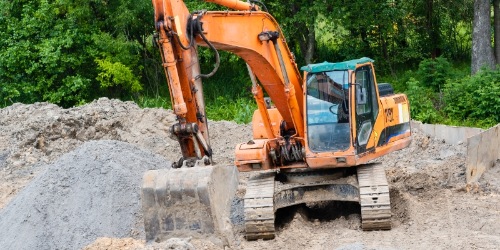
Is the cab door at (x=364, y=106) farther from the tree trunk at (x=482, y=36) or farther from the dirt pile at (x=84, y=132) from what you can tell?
the tree trunk at (x=482, y=36)

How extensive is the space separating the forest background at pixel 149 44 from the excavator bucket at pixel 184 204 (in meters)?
12.3

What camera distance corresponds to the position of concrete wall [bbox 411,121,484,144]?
15.4m

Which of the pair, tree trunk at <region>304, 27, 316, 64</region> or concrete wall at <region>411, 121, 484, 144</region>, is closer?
concrete wall at <region>411, 121, 484, 144</region>

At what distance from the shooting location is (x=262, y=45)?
31.1 ft

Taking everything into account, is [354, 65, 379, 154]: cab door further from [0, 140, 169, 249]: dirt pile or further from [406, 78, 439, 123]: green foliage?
[406, 78, 439, 123]: green foliage

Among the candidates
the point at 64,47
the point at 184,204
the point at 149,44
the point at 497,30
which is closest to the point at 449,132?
the point at 497,30

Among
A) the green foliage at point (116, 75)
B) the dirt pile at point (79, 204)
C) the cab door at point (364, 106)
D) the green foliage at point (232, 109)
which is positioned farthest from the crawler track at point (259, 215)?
the green foliage at point (116, 75)

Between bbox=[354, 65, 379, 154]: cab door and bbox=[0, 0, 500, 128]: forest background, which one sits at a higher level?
bbox=[354, 65, 379, 154]: cab door

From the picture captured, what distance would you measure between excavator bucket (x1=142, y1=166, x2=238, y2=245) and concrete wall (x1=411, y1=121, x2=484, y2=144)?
25.7 feet

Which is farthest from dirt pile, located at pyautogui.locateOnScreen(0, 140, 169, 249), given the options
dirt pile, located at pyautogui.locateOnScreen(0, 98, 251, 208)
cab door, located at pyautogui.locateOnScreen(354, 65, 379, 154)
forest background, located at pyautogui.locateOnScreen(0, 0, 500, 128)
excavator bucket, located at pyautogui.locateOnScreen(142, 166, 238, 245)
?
forest background, located at pyautogui.locateOnScreen(0, 0, 500, 128)

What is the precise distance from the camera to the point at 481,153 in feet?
40.8

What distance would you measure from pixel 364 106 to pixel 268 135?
1.30 m

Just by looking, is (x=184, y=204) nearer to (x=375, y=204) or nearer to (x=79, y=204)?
(x=375, y=204)

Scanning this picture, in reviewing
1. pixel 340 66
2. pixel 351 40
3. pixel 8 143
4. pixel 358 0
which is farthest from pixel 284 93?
pixel 351 40
